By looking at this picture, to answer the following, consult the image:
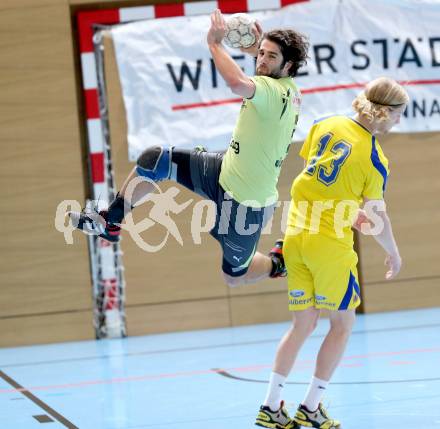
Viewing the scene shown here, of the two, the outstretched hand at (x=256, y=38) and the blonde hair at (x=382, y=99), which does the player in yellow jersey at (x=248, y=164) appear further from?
the blonde hair at (x=382, y=99)

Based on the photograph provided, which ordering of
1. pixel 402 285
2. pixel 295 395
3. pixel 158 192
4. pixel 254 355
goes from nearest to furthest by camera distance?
pixel 295 395
pixel 254 355
pixel 158 192
pixel 402 285

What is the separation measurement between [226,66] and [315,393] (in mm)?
1724

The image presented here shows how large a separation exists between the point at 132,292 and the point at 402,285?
2669mm

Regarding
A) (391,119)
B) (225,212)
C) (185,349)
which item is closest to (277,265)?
(225,212)

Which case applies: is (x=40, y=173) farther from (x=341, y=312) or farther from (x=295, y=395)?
(x=341, y=312)

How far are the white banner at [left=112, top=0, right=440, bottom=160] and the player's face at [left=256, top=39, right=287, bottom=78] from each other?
361 centimetres

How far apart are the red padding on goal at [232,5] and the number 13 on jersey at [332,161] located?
170 inches

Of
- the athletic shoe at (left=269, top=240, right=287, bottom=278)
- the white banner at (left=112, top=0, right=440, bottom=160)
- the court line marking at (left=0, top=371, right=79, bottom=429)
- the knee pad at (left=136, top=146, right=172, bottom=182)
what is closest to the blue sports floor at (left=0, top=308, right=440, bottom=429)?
the court line marking at (left=0, top=371, right=79, bottom=429)

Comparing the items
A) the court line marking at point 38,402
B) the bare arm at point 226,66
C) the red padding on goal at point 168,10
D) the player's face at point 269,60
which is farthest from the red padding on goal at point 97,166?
the bare arm at point 226,66

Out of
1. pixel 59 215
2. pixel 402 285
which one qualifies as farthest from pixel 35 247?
pixel 402 285

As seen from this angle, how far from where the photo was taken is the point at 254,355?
23.6 ft

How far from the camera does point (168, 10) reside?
8.65 m

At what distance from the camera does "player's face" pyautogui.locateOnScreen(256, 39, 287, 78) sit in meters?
4.87

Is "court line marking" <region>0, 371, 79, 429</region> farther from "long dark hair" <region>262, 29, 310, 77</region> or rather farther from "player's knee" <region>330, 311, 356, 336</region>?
"long dark hair" <region>262, 29, 310, 77</region>
